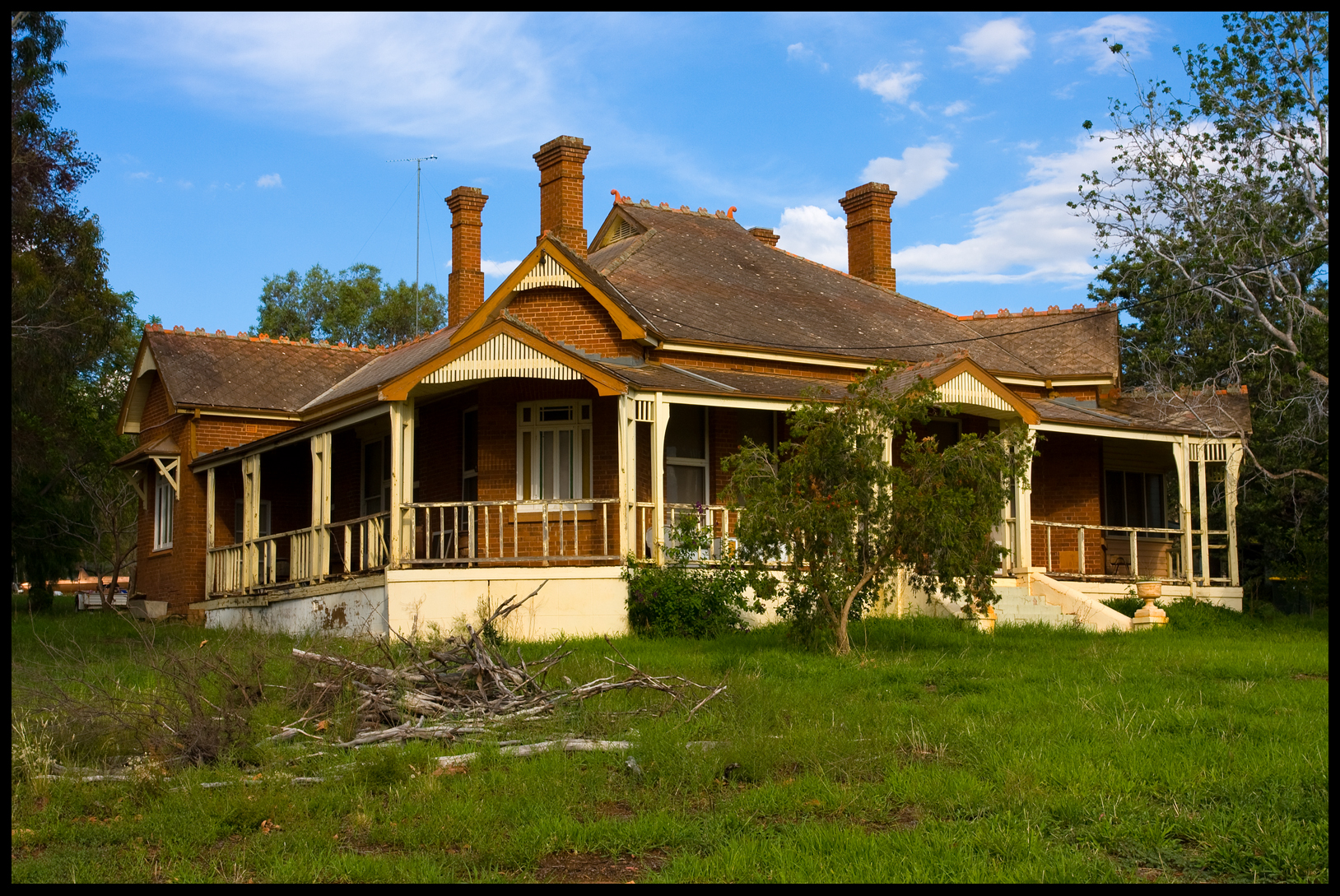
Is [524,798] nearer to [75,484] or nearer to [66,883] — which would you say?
[66,883]

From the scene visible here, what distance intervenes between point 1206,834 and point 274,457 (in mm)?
20372

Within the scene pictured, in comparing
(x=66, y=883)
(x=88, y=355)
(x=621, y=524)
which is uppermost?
(x=88, y=355)

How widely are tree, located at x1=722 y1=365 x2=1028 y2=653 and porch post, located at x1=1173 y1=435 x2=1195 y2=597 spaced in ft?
26.4

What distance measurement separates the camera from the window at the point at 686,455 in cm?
2013

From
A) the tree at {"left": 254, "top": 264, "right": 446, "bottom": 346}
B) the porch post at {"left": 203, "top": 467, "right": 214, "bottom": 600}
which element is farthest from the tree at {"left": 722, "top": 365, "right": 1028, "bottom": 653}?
the tree at {"left": 254, "top": 264, "right": 446, "bottom": 346}

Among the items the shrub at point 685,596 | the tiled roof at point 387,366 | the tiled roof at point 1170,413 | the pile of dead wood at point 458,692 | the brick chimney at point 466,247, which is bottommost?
the pile of dead wood at point 458,692

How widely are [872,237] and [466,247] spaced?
8.29m

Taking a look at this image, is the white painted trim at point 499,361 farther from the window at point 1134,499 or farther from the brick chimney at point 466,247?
the window at point 1134,499

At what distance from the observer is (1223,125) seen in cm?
2339

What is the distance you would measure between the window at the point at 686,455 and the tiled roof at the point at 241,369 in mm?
8083

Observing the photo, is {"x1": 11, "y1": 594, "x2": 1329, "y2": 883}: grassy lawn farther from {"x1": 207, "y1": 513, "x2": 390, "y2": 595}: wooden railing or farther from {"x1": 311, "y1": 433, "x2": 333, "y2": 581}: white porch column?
{"x1": 311, "y1": 433, "x2": 333, "y2": 581}: white porch column

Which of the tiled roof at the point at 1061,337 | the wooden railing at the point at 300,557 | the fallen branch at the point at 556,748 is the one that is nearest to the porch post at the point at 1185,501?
the tiled roof at the point at 1061,337
